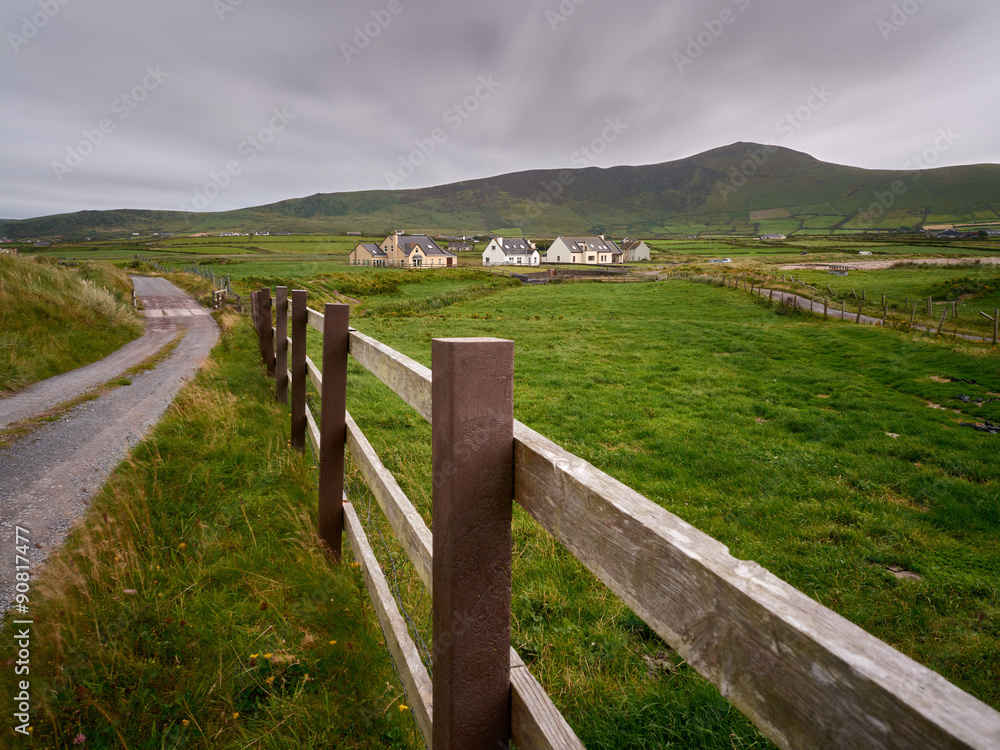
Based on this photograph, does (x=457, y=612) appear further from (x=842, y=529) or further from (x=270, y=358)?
(x=270, y=358)

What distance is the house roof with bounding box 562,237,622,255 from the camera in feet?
371

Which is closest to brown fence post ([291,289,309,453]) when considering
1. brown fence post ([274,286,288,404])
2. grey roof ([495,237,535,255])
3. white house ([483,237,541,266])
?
brown fence post ([274,286,288,404])

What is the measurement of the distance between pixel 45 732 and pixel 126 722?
0.28m

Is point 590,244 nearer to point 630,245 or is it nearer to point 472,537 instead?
point 630,245

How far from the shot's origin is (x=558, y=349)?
19.0 metres

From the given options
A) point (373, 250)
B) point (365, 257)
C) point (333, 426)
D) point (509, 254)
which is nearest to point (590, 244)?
point (509, 254)

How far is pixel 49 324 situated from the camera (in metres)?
12.8

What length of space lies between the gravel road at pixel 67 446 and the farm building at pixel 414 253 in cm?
8433

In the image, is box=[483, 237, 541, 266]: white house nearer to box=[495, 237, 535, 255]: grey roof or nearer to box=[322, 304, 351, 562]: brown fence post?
box=[495, 237, 535, 255]: grey roof

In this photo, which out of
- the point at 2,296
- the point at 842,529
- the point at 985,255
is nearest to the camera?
the point at 842,529

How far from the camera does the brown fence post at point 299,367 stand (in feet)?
17.5

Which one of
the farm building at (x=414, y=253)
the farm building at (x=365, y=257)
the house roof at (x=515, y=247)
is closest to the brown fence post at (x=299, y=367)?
the farm building at (x=414, y=253)

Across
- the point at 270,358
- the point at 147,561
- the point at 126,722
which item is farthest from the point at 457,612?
the point at 270,358

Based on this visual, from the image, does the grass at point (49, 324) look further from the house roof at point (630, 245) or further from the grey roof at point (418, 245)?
the house roof at point (630, 245)
